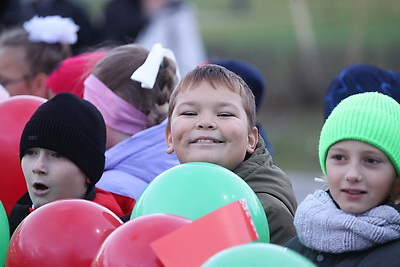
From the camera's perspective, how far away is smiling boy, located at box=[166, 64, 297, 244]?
404 cm

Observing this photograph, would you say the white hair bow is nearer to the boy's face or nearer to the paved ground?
the boy's face

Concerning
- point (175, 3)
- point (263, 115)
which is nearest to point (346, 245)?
point (175, 3)

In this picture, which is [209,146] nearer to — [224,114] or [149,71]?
[224,114]

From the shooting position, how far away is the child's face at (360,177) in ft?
11.4

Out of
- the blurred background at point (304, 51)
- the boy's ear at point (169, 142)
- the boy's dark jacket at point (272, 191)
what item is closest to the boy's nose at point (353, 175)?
the boy's dark jacket at point (272, 191)

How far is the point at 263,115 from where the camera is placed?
53.0 feet

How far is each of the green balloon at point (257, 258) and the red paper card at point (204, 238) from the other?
33cm

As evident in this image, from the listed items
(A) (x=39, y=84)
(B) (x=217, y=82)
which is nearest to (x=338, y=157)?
(B) (x=217, y=82)

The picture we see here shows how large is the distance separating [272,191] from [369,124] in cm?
71

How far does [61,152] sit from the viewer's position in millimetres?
4273

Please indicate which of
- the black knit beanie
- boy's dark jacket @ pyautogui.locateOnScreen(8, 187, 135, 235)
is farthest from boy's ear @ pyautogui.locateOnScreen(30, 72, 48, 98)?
the black knit beanie

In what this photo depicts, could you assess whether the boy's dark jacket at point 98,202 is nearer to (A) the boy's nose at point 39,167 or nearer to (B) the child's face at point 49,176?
(B) the child's face at point 49,176

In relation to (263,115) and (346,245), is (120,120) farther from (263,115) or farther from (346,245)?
(263,115)

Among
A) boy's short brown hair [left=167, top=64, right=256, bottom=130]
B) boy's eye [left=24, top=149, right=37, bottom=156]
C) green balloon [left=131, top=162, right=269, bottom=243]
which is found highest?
boy's short brown hair [left=167, top=64, right=256, bottom=130]
